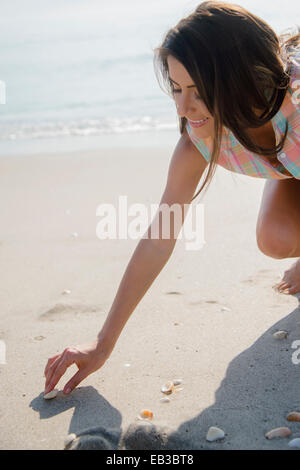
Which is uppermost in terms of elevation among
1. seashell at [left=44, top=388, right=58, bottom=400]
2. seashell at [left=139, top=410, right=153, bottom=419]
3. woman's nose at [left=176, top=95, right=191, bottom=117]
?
woman's nose at [left=176, top=95, right=191, bottom=117]

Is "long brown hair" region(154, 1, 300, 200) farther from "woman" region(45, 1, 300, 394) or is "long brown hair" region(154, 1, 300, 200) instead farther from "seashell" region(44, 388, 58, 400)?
"seashell" region(44, 388, 58, 400)

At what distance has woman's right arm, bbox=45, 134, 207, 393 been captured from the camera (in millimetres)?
1934

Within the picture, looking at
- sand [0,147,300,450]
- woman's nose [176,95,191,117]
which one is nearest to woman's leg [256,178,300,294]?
sand [0,147,300,450]

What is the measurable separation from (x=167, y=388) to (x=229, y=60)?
111cm

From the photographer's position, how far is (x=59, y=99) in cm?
1213

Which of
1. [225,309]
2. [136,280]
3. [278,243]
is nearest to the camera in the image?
[136,280]

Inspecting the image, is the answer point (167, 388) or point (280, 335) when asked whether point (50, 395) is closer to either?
point (167, 388)

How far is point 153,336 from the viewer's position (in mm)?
2334

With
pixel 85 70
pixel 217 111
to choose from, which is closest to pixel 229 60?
pixel 217 111

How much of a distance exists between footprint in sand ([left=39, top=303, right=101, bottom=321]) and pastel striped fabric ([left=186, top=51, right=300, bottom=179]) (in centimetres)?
96

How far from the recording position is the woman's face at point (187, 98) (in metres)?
1.77

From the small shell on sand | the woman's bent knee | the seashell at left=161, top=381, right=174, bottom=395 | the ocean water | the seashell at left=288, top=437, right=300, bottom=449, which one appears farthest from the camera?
the ocean water

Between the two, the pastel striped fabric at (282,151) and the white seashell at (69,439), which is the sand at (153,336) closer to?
the white seashell at (69,439)
